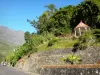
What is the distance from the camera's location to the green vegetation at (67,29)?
3145 cm

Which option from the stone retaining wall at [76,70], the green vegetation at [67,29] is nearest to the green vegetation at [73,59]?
the green vegetation at [67,29]

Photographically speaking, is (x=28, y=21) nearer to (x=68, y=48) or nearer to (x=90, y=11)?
(x=90, y=11)

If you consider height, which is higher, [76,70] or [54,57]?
[54,57]

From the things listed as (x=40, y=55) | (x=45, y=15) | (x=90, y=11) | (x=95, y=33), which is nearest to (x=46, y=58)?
(x=40, y=55)

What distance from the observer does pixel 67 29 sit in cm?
4916

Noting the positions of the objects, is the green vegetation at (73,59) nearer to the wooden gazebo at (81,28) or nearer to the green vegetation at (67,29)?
the green vegetation at (67,29)

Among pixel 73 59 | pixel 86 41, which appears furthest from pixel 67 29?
pixel 73 59

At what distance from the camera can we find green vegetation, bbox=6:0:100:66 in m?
31.5

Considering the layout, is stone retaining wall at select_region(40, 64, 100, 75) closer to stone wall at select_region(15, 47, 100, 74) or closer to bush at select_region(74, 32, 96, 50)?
stone wall at select_region(15, 47, 100, 74)

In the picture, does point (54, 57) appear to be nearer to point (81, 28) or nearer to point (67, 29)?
point (81, 28)

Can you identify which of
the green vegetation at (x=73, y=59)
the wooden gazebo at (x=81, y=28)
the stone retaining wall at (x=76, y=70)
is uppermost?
the wooden gazebo at (x=81, y=28)

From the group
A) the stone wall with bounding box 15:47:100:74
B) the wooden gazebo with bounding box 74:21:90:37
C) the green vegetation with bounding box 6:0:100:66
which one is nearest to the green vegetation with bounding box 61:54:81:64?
the green vegetation with bounding box 6:0:100:66

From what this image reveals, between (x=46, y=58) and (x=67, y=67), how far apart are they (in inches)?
717

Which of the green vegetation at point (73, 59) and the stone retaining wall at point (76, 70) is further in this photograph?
the green vegetation at point (73, 59)
